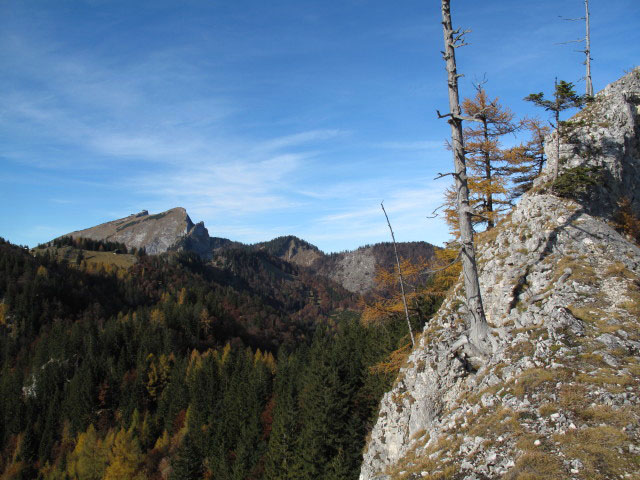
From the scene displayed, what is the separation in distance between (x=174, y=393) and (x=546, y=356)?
9719cm

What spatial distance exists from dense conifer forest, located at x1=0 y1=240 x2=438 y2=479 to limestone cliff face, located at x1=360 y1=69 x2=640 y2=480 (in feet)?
24.2

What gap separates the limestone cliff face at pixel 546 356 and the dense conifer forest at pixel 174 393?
737cm

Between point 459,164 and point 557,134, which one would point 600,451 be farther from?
point 557,134

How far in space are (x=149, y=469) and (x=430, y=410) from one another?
3261 inches

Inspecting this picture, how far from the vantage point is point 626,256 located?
1636 centimetres

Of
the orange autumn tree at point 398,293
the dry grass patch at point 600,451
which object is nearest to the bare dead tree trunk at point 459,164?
the dry grass patch at point 600,451

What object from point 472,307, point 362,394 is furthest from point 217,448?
point 472,307

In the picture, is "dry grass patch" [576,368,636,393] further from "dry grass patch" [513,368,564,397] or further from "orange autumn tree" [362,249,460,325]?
"orange autumn tree" [362,249,460,325]

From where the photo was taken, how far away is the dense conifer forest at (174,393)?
44.4 metres

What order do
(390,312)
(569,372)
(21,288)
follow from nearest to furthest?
(569,372)
(390,312)
(21,288)

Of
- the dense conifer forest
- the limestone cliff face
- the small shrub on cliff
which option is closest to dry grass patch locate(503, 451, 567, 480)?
the limestone cliff face

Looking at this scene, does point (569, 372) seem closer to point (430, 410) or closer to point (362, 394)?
point (430, 410)

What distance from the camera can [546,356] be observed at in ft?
40.7

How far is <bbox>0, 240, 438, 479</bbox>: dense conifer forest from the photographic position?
146 feet
